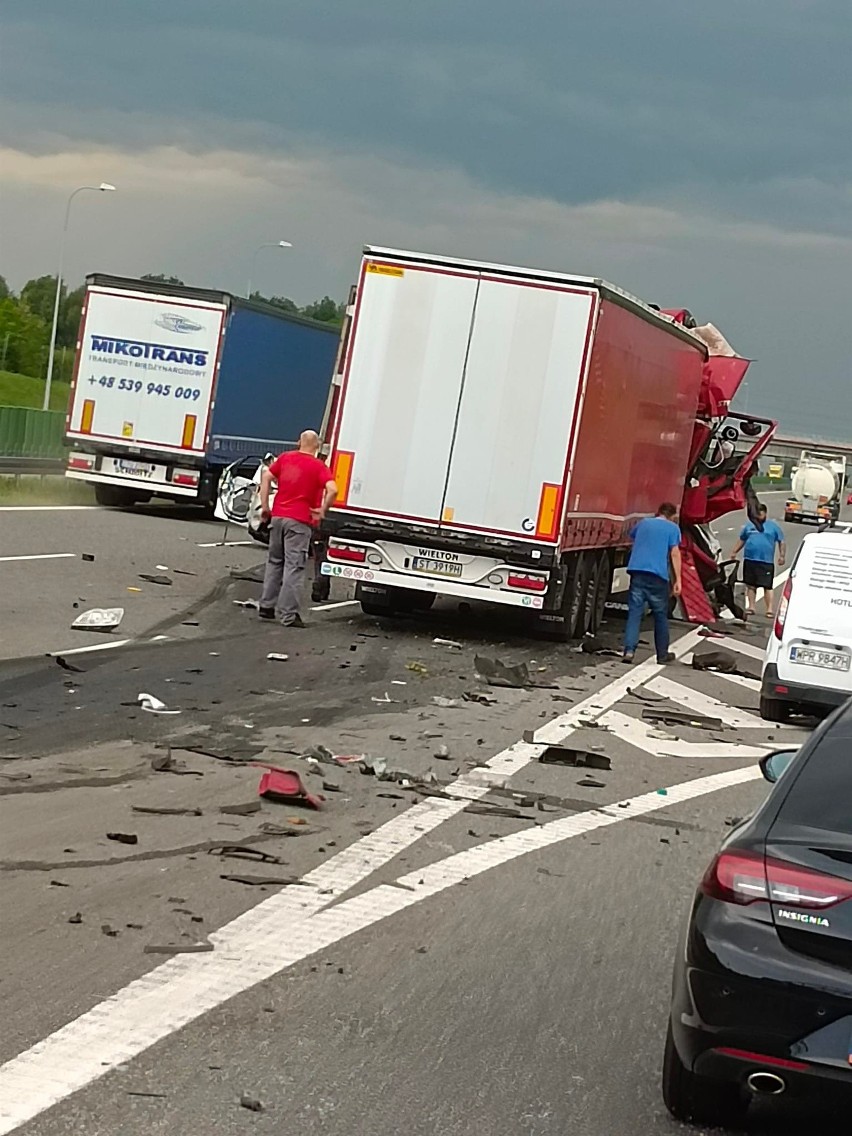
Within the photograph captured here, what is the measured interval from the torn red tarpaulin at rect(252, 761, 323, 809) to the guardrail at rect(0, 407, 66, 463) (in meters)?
29.5

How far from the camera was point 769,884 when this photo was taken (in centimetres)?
473

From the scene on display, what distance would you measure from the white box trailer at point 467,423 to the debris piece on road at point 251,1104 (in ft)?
44.5

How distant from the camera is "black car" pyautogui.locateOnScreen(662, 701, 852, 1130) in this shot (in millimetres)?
4602

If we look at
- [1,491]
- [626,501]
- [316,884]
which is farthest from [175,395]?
[316,884]

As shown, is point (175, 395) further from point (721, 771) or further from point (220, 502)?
point (721, 771)

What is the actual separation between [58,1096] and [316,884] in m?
2.92

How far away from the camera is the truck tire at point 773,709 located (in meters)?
15.9

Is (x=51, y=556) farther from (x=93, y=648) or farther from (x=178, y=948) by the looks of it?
(x=178, y=948)

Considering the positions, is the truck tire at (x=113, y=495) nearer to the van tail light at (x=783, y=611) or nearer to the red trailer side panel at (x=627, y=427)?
the red trailer side panel at (x=627, y=427)

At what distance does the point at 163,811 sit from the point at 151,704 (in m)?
3.68

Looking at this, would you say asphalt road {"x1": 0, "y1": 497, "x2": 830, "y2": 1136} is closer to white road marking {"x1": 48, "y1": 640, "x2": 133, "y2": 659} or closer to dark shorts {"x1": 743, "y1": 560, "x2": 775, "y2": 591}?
white road marking {"x1": 48, "y1": 640, "x2": 133, "y2": 659}

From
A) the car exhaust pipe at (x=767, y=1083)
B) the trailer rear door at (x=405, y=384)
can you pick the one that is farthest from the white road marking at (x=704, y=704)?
the car exhaust pipe at (x=767, y=1083)

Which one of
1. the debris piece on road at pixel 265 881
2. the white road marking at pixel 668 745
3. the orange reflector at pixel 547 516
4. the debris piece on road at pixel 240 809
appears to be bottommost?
the white road marking at pixel 668 745

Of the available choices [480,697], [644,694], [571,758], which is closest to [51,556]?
[644,694]
